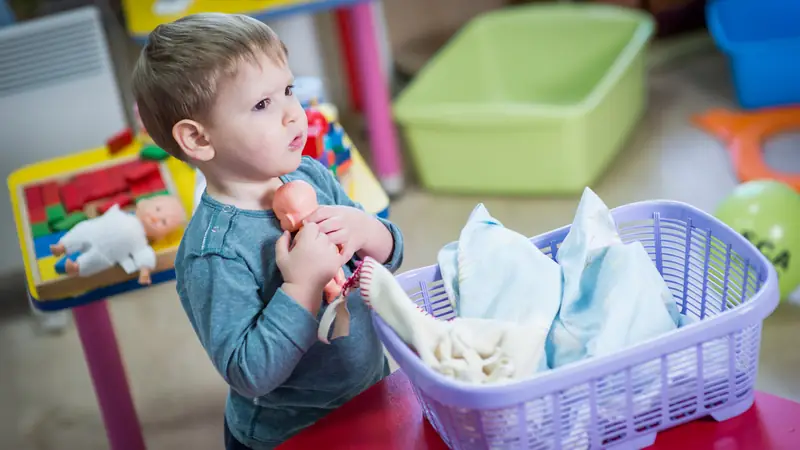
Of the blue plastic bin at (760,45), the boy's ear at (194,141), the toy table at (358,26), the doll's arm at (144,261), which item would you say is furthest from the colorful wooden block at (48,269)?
the blue plastic bin at (760,45)

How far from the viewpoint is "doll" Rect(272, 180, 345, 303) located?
0.83 meters

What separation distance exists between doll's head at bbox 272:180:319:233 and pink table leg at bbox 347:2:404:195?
4.18ft

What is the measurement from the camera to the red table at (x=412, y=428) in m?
0.74

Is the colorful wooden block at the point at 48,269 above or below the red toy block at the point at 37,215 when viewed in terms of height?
above

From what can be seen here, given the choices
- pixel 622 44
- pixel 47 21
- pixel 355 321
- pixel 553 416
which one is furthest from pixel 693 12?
pixel 553 416

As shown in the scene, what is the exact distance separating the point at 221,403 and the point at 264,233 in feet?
3.18

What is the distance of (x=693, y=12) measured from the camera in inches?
110

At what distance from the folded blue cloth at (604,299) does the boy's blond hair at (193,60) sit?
1.05ft

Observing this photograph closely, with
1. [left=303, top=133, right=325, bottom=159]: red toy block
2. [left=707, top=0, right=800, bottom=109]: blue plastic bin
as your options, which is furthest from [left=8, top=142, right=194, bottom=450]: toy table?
[left=707, top=0, right=800, bottom=109]: blue plastic bin

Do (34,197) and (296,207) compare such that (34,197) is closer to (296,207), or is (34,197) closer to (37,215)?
(37,215)

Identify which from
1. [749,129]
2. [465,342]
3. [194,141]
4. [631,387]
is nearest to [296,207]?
[194,141]

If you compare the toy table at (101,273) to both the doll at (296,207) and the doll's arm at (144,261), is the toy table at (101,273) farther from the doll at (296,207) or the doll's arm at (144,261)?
the doll at (296,207)

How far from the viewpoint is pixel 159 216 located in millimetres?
1195

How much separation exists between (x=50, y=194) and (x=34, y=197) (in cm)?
2
